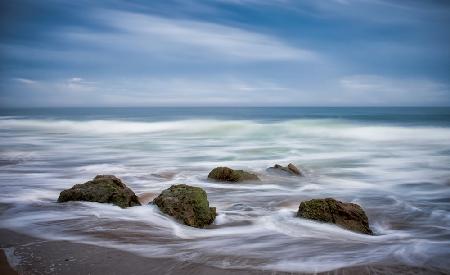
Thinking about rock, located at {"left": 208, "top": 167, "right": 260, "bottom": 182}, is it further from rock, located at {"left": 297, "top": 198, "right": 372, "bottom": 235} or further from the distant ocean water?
rock, located at {"left": 297, "top": 198, "right": 372, "bottom": 235}

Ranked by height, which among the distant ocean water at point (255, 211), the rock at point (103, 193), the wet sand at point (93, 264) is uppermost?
the rock at point (103, 193)

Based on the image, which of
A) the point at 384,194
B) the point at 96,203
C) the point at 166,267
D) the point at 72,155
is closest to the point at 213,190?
the point at 96,203

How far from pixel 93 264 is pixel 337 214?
342 centimetres

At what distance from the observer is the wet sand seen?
11.5 ft

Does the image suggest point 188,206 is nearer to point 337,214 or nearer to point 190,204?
point 190,204

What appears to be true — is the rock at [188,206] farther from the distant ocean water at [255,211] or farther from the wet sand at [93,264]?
the wet sand at [93,264]

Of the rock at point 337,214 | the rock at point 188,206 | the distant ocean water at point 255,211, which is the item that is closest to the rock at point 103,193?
the distant ocean water at point 255,211

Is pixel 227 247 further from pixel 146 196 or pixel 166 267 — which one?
pixel 146 196

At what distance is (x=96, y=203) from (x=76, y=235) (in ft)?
4.47

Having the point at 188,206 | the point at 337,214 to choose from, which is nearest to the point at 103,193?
the point at 188,206

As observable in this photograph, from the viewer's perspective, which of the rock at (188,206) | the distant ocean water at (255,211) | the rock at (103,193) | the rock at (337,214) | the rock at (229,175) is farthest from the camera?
the rock at (229,175)

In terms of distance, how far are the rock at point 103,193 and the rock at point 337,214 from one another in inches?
104

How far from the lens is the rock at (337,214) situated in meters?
5.45

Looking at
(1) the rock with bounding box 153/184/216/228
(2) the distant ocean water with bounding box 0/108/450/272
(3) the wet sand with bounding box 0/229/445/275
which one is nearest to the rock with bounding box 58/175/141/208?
(2) the distant ocean water with bounding box 0/108/450/272
